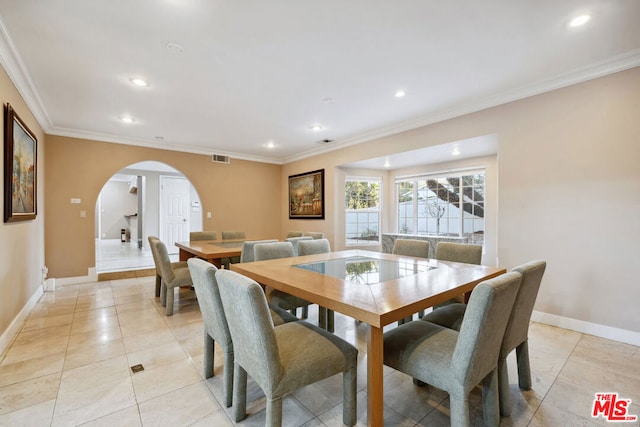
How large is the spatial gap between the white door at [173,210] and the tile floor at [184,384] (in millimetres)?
4637

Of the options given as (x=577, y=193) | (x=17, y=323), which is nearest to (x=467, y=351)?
(x=577, y=193)

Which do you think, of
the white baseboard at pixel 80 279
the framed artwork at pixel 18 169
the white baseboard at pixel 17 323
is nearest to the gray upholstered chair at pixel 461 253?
the white baseboard at pixel 17 323

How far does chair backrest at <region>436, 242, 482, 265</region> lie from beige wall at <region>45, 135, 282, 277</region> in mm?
4625

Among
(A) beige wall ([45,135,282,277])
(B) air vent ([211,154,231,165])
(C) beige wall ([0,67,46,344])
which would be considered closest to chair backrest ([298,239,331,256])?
(C) beige wall ([0,67,46,344])

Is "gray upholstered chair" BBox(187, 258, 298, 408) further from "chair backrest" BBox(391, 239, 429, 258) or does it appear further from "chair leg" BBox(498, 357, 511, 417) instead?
"chair backrest" BBox(391, 239, 429, 258)

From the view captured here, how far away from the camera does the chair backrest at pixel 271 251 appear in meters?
2.78

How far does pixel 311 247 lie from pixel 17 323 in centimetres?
301

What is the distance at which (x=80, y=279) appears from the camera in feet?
15.2

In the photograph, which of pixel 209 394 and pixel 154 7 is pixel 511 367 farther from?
pixel 154 7

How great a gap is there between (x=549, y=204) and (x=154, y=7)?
3836mm

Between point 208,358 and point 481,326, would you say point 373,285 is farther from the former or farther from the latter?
point 208,358

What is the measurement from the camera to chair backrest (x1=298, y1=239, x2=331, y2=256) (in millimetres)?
3140

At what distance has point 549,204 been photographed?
2938 mm

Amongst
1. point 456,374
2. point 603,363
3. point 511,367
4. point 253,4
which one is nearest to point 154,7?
point 253,4
